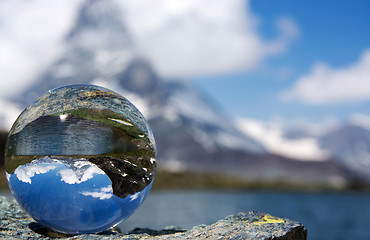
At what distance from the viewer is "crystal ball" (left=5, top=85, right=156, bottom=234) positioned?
724 centimetres

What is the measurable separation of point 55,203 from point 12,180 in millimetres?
1129

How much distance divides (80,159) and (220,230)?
2.57m

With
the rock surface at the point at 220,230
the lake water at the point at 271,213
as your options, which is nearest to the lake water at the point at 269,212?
the lake water at the point at 271,213

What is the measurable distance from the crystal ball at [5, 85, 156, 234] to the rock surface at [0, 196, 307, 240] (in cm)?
Answer: 48

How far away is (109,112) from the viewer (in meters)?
7.67

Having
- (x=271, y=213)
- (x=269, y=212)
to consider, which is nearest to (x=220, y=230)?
(x=271, y=213)

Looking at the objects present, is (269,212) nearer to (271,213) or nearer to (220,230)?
(271,213)

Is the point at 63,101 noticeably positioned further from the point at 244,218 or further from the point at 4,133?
the point at 4,133

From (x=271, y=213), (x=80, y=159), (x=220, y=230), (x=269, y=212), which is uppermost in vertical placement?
(x=269, y=212)

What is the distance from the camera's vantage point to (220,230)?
7.17 m

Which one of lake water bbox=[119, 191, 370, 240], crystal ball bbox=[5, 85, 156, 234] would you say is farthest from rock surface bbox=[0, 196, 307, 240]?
lake water bbox=[119, 191, 370, 240]

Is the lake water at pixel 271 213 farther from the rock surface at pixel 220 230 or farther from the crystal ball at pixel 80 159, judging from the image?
the crystal ball at pixel 80 159

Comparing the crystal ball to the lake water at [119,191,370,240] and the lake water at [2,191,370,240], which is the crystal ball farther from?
the lake water at [119,191,370,240]

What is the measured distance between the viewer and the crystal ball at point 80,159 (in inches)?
285
